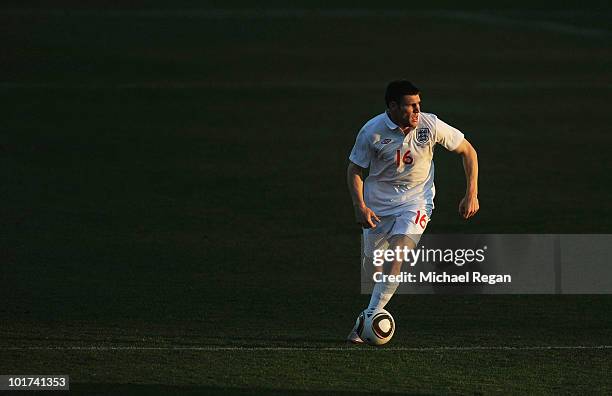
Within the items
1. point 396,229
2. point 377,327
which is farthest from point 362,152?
point 377,327

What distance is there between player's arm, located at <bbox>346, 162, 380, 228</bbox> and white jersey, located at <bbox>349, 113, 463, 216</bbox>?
0.26 feet

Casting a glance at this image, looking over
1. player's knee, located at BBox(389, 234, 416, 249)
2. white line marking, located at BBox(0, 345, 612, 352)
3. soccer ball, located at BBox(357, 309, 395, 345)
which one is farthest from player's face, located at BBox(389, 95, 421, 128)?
white line marking, located at BBox(0, 345, 612, 352)

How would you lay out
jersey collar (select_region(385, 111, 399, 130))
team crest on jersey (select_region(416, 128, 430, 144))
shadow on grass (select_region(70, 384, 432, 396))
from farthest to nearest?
team crest on jersey (select_region(416, 128, 430, 144))
jersey collar (select_region(385, 111, 399, 130))
shadow on grass (select_region(70, 384, 432, 396))

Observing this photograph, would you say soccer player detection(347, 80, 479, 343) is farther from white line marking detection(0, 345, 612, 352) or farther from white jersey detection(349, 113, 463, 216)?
white line marking detection(0, 345, 612, 352)

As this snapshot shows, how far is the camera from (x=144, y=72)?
41094 mm

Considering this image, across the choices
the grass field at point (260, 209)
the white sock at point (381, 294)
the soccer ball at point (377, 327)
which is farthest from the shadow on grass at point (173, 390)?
the white sock at point (381, 294)

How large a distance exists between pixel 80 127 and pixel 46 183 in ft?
23.4

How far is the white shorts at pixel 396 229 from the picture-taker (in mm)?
12023

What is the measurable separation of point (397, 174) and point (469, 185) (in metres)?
0.60

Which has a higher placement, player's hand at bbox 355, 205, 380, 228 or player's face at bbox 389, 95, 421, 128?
player's face at bbox 389, 95, 421, 128

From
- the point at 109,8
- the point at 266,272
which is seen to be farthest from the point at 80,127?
the point at 109,8

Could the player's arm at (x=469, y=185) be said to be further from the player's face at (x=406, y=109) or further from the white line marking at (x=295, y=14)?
the white line marking at (x=295, y=14)

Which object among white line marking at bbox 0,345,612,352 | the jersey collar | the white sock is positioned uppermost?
the jersey collar

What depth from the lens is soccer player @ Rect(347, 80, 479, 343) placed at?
460 inches
